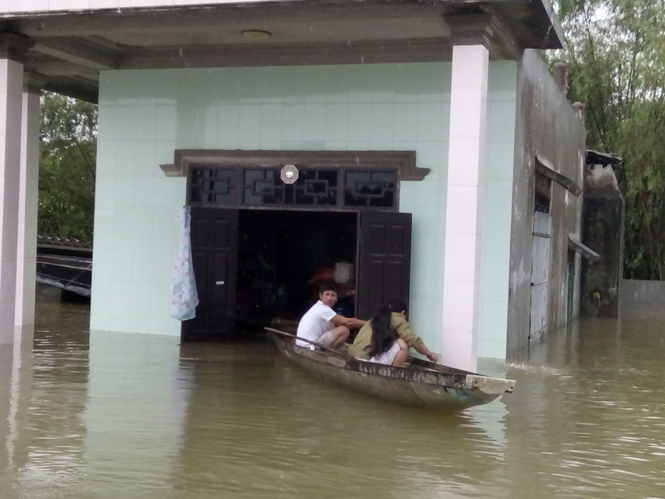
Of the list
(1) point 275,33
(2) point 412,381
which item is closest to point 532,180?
(1) point 275,33

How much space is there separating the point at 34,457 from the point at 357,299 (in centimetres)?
602

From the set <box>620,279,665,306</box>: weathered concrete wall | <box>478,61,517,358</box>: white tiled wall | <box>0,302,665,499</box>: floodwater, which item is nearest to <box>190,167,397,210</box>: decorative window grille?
<box>478,61,517,358</box>: white tiled wall

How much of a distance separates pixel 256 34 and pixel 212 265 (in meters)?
3.40

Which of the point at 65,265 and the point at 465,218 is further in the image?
the point at 65,265

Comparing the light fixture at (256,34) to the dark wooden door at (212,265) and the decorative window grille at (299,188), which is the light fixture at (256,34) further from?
the dark wooden door at (212,265)

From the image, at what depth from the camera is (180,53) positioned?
12977 millimetres

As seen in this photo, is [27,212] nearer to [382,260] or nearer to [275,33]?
[275,33]

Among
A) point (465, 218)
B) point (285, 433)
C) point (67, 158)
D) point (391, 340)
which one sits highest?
point (67, 158)

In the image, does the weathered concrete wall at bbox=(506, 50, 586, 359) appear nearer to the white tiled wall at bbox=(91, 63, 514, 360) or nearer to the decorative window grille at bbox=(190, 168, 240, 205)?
the white tiled wall at bbox=(91, 63, 514, 360)

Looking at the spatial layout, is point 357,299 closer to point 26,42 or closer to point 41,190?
point 26,42

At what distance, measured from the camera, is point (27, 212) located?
47.3ft

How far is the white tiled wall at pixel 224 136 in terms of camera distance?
11812 mm

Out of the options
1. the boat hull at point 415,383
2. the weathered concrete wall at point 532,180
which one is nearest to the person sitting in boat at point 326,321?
the boat hull at point 415,383

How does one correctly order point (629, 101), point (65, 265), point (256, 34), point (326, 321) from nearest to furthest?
point (326, 321) < point (256, 34) < point (65, 265) < point (629, 101)
